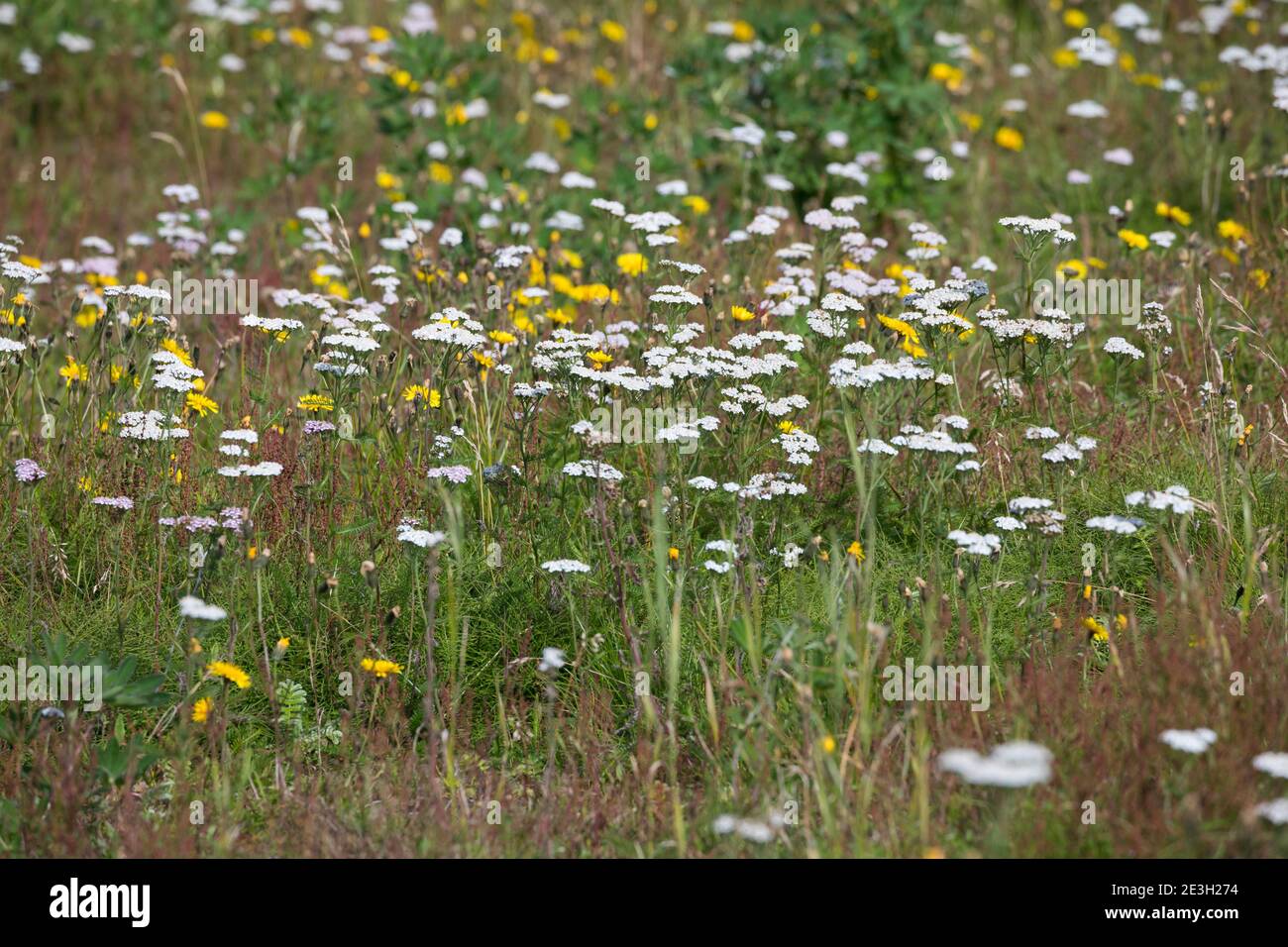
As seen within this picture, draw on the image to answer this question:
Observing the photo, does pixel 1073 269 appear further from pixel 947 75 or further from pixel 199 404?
pixel 199 404

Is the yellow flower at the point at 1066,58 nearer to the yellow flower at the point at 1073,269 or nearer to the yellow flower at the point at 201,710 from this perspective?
the yellow flower at the point at 1073,269

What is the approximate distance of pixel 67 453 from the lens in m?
4.58

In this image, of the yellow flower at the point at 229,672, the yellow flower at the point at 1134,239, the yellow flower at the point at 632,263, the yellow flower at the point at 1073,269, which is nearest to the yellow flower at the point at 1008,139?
the yellow flower at the point at 1073,269

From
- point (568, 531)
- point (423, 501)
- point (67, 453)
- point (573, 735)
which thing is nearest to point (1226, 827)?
point (573, 735)

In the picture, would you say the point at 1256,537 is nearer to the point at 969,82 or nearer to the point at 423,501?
the point at 423,501

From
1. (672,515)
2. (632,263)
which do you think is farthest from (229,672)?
(632,263)

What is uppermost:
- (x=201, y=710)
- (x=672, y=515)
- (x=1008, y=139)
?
(x=1008, y=139)

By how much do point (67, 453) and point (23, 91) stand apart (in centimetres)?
522

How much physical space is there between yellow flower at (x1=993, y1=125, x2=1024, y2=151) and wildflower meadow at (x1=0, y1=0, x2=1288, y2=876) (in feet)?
2.18

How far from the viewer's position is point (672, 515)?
14.1ft

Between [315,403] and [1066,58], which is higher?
[1066,58]

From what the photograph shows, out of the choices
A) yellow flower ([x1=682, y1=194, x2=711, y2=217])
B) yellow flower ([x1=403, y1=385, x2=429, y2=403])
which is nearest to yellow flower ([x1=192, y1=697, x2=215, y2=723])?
yellow flower ([x1=403, y1=385, x2=429, y2=403])

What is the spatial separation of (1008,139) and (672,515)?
14.9 ft

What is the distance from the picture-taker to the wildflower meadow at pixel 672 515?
3.27 m
